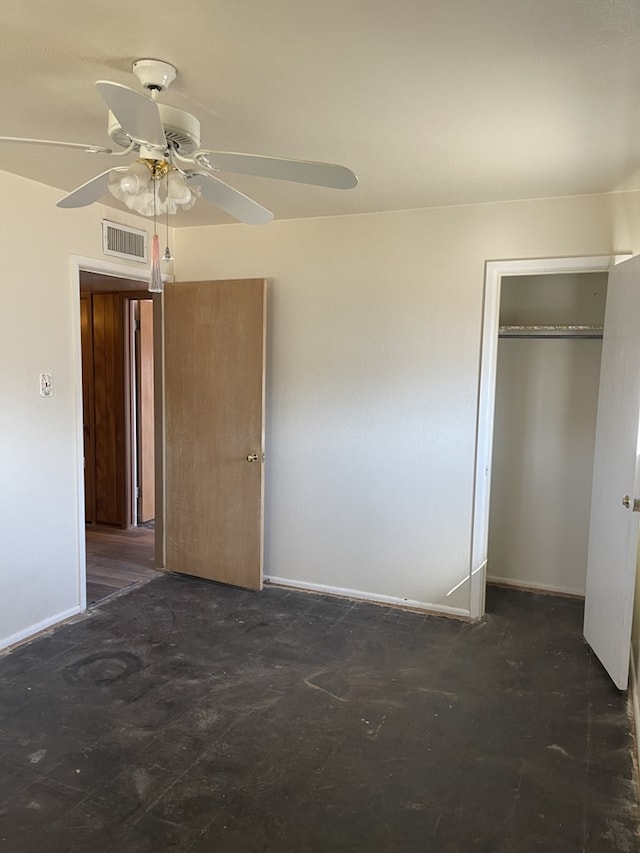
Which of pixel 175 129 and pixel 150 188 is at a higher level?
pixel 175 129

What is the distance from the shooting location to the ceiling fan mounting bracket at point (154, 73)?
5.89ft

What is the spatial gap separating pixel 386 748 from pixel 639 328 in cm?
211

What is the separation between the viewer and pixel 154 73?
1815 millimetres

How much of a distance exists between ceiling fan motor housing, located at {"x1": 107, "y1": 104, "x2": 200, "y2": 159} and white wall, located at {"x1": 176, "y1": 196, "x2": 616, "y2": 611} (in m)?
1.84

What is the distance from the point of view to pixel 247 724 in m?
2.47

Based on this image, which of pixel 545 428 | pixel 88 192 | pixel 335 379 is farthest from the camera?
pixel 545 428

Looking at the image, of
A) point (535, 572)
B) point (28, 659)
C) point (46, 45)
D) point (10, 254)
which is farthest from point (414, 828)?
point (10, 254)

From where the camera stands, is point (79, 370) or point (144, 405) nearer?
point (79, 370)

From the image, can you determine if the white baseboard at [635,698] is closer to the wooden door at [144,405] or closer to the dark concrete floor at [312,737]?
the dark concrete floor at [312,737]

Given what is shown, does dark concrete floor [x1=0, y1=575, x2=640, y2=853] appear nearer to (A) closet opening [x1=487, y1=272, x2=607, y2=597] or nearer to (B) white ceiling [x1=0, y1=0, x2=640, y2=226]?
(A) closet opening [x1=487, y1=272, x2=607, y2=597]

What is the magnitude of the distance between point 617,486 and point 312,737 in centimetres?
181

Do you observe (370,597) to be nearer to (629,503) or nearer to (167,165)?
(629,503)

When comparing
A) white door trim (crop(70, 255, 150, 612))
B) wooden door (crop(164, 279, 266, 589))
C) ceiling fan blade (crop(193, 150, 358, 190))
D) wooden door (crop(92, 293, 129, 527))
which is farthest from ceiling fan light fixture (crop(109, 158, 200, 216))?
wooden door (crop(92, 293, 129, 527))

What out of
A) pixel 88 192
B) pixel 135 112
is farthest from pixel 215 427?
pixel 135 112
